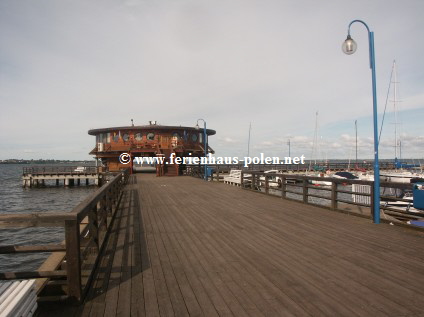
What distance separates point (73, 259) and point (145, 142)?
3669 cm

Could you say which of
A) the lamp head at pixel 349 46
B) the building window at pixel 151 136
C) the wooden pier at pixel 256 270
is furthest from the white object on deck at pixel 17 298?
the building window at pixel 151 136

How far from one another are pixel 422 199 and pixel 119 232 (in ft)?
25.0

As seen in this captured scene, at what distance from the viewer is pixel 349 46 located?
28.8ft

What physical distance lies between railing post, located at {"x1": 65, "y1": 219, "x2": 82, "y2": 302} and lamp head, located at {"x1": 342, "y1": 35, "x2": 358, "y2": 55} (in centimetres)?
839

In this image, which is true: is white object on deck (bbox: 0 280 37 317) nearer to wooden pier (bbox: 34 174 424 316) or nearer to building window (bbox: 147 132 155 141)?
wooden pier (bbox: 34 174 424 316)

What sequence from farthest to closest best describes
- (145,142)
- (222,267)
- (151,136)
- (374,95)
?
(151,136)
(145,142)
(374,95)
(222,267)

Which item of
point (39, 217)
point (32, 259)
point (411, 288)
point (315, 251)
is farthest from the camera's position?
Result: point (32, 259)

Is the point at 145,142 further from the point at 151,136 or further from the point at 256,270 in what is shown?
the point at 256,270

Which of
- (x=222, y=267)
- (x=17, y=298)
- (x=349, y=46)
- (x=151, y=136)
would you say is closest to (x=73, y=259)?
(x=17, y=298)

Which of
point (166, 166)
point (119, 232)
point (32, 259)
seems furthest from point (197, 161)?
point (119, 232)

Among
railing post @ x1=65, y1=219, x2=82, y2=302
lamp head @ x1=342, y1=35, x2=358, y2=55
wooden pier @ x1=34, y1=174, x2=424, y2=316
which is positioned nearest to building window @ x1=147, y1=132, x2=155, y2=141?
wooden pier @ x1=34, y1=174, x2=424, y2=316

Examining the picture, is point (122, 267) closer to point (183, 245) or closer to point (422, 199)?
point (183, 245)

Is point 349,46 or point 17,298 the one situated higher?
point 349,46

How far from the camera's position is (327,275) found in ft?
15.4
